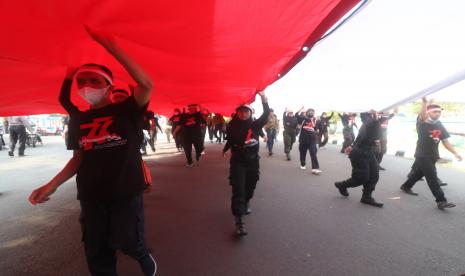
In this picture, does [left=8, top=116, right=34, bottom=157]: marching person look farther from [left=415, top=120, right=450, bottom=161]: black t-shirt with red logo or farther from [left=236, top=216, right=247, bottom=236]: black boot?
[left=415, top=120, right=450, bottom=161]: black t-shirt with red logo

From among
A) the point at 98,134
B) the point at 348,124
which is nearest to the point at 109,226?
the point at 98,134


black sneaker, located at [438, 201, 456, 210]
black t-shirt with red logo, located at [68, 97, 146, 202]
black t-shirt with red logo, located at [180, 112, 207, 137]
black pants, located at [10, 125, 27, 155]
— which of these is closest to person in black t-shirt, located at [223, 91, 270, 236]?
black t-shirt with red logo, located at [68, 97, 146, 202]

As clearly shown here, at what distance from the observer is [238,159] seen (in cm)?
345

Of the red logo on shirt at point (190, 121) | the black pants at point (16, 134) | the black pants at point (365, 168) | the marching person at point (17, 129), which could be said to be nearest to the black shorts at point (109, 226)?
the black pants at point (365, 168)

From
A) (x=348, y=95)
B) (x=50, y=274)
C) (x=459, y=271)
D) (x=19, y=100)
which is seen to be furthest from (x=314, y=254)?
(x=19, y=100)

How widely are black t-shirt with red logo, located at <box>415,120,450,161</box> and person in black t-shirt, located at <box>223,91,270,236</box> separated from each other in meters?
3.20

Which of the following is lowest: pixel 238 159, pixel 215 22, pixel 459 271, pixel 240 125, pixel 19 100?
pixel 459 271

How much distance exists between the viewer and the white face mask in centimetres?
167

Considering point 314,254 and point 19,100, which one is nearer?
point 314,254

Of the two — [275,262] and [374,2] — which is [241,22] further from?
[275,262]

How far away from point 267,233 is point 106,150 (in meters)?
2.50

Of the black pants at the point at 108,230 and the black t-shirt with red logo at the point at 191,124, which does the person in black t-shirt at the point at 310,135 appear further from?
the black pants at the point at 108,230

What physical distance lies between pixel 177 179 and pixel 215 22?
507 cm

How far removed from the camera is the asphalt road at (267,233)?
8.36 feet
